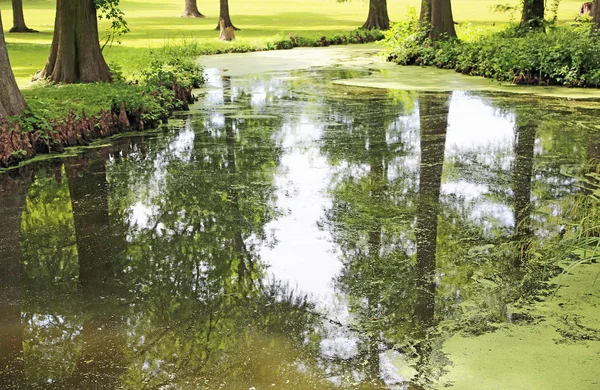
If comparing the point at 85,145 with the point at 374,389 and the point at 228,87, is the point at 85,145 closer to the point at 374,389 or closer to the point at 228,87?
the point at 228,87

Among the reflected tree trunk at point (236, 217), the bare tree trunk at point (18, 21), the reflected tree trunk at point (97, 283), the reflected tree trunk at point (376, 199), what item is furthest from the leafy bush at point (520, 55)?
the bare tree trunk at point (18, 21)

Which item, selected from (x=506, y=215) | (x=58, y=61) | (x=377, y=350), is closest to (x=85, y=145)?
(x=58, y=61)

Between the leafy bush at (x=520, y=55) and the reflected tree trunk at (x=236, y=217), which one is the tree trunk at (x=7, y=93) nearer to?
the reflected tree trunk at (x=236, y=217)

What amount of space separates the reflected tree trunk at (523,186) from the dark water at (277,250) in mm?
26

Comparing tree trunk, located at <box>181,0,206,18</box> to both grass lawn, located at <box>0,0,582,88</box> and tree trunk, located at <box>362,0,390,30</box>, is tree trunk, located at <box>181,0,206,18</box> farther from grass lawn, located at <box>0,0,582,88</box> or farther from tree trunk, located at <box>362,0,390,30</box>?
tree trunk, located at <box>362,0,390,30</box>

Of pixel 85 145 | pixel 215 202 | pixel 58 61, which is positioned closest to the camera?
pixel 215 202

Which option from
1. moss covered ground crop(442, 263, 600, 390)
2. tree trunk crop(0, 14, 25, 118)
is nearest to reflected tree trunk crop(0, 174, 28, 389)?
tree trunk crop(0, 14, 25, 118)

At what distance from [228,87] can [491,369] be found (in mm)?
11540

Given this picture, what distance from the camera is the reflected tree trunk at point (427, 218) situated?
4195 mm

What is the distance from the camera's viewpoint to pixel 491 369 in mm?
3719

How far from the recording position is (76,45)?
44.4 ft

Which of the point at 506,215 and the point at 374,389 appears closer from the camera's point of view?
the point at 374,389

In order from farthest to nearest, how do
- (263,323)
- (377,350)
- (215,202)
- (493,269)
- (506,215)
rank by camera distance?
(215,202), (506,215), (493,269), (263,323), (377,350)

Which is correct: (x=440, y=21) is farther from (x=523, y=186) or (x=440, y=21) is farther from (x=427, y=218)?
(x=427, y=218)
